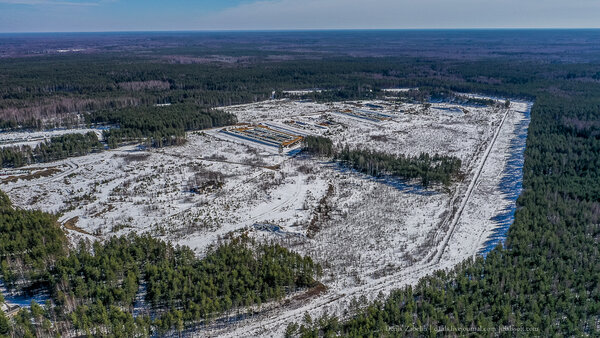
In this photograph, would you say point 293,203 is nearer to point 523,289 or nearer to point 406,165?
point 406,165

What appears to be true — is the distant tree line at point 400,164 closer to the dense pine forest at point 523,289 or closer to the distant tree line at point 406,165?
the distant tree line at point 406,165

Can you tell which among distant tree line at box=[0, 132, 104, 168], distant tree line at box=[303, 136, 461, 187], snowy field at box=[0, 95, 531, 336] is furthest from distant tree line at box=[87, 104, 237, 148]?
distant tree line at box=[303, 136, 461, 187]

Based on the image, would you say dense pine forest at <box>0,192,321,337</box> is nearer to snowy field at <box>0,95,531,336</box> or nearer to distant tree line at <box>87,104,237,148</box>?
snowy field at <box>0,95,531,336</box>

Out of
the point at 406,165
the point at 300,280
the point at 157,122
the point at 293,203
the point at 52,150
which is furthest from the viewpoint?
the point at 157,122

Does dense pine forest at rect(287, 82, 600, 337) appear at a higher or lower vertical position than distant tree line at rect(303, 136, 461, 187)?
lower

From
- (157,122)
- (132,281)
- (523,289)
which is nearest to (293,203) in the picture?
(132,281)

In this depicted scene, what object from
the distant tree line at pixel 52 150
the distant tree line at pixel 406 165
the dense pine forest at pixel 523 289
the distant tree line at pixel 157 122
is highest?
the distant tree line at pixel 157 122

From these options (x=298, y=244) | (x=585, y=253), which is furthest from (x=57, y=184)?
(x=585, y=253)

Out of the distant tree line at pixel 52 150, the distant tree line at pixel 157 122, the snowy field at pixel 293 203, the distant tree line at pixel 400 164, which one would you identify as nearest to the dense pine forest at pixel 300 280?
the snowy field at pixel 293 203

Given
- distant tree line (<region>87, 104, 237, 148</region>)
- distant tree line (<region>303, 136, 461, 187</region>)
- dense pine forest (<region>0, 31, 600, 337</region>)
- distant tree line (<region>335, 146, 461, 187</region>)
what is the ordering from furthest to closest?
distant tree line (<region>87, 104, 237, 148</region>) → distant tree line (<region>303, 136, 461, 187</region>) → distant tree line (<region>335, 146, 461, 187</region>) → dense pine forest (<region>0, 31, 600, 337</region>)
